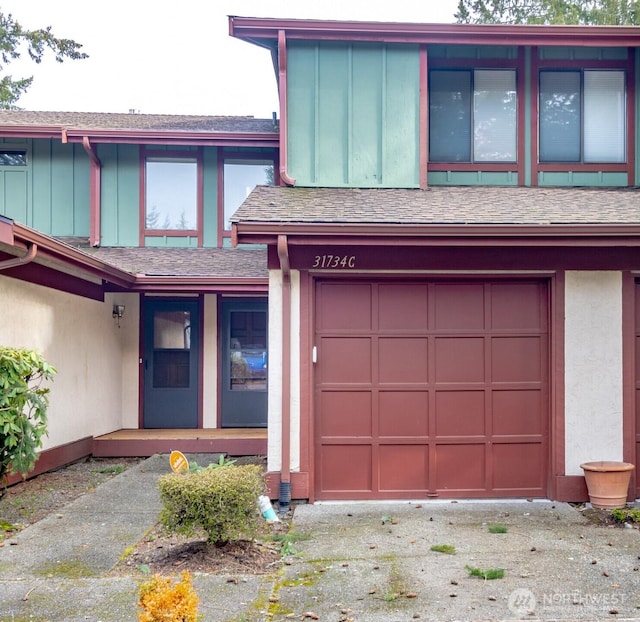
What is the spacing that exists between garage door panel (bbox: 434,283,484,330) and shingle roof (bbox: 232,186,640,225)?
781 millimetres

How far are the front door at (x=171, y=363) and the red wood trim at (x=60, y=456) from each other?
1.43 metres

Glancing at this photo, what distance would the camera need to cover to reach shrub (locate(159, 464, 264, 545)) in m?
4.72

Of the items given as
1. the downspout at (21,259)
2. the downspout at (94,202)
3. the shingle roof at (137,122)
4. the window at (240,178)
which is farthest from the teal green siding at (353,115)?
the downspout at (94,202)

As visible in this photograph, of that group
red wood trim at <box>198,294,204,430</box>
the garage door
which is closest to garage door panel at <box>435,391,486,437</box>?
the garage door

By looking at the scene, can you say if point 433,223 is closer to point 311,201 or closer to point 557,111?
point 311,201

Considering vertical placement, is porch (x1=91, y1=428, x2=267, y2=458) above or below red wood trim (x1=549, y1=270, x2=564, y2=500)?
below

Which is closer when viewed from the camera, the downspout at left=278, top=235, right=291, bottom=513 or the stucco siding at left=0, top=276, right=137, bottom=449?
the downspout at left=278, top=235, right=291, bottom=513

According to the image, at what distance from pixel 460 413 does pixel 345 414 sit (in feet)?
3.96

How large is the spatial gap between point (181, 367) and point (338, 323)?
4.60 meters

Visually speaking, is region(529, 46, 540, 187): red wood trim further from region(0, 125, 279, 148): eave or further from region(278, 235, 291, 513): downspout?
region(0, 125, 279, 148): eave

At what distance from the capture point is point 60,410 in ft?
27.4

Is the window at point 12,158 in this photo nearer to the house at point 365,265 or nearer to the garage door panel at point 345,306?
the house at point 365,265

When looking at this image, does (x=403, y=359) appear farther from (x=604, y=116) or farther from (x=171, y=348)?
(x=171, y=348)

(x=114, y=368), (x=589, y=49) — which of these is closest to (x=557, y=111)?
(x=589, y=49)
